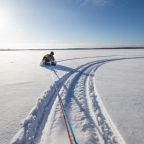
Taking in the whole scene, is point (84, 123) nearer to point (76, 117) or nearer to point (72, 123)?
point (72, 123)

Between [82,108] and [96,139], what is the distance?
1.87 m

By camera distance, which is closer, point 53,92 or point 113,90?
point 53,92

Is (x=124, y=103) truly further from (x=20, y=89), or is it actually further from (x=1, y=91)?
(x=1, y=91)

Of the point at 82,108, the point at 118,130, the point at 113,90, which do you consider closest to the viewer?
the point at 118,130

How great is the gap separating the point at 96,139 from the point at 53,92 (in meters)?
4.15

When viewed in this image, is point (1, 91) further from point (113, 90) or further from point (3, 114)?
point (113, 90)

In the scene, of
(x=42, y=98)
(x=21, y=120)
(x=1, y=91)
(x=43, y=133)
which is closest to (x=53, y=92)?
(x=42, y=98)

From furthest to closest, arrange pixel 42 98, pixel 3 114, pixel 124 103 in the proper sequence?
pixel 42 98, pixel 124 103, pixel 3 114

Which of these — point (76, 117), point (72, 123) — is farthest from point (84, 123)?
point (76, 117)

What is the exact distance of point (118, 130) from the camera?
4.28m

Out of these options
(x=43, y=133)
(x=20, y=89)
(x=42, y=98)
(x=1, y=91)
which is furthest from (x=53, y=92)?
(x=43, y=133)

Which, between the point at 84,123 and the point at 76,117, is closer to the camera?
the point at 84,123

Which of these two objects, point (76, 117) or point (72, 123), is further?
point (76, 117)

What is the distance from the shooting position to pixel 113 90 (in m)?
8.31
